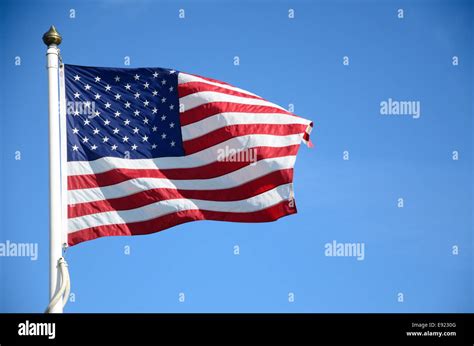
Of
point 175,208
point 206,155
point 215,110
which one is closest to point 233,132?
point 215,110

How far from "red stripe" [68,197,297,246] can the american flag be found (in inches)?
0.8

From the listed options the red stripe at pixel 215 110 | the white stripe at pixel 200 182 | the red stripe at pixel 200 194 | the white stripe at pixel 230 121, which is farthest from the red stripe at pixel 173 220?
the red stripe at pixel 215 110

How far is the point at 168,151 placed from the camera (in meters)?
20.2

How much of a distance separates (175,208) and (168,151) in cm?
136

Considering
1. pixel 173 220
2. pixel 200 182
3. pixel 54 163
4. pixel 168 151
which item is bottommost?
pixel 173 220

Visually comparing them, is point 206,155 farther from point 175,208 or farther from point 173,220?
point 173,220

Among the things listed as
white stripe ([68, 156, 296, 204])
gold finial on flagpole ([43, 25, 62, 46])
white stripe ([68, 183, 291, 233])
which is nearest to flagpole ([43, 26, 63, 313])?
gold finial on flagpole ([43, 25, 62, 46])

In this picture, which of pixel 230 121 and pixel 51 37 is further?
pixel 230 121

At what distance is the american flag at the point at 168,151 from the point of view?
19.2 m

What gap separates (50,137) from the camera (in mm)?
17234

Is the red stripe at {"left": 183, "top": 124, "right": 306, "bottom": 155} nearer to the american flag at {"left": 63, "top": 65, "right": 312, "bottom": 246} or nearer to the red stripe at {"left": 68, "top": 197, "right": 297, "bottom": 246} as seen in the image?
the american flag at {"left": 63, "top": 65, "right": 312, "bottom": 246}

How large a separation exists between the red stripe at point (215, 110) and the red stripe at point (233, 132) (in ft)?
1.20
